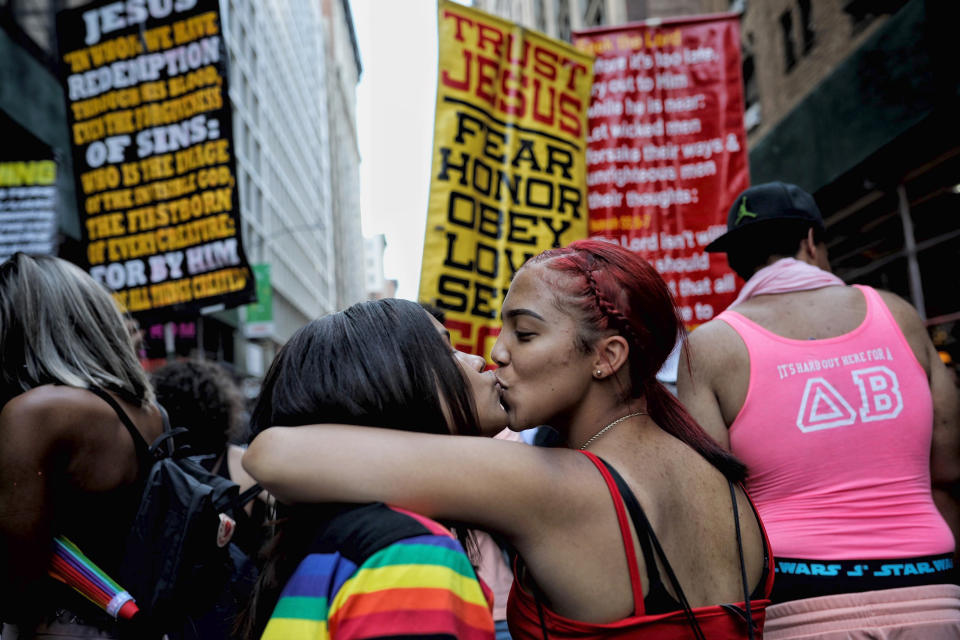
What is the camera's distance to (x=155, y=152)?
20.1ft

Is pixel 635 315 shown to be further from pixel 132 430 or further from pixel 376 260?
pixel 376 260

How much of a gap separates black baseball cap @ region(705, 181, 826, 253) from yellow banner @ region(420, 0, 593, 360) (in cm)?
205

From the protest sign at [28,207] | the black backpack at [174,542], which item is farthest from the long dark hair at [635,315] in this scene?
the protest sign at [28,207]

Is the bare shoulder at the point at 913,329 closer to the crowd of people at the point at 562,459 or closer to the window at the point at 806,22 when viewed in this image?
the crowd of people at the point at 562,459

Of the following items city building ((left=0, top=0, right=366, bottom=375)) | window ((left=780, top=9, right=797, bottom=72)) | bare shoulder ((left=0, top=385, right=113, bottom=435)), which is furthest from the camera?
city building ((left=0, top=0, right=366, bottom=375))

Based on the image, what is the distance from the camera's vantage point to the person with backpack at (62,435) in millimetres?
2314

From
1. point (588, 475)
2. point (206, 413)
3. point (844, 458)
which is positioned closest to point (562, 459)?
point (588, 475)

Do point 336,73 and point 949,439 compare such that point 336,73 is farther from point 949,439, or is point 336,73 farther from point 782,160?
point 949,439

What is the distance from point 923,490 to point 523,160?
3.28 meters

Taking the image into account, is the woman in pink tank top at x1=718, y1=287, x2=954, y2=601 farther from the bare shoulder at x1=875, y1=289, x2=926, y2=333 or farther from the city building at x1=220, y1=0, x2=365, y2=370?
the city building at x1=220, y1=0, x2=365, y2=370

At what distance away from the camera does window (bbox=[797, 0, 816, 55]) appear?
431 inches

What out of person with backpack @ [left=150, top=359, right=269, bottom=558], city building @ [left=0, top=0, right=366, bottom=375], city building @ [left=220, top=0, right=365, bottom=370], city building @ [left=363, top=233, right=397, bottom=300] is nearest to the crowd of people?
person with backpack @ [left=150, top=359, right=269, bottom=558]

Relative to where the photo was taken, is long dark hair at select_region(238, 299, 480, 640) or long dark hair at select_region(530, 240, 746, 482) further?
long dark hair at select_region(530, 240, 746, 482)

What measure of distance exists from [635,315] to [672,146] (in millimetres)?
3872
